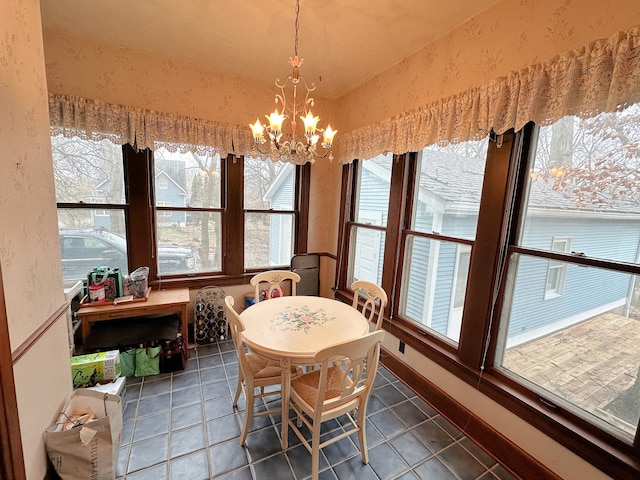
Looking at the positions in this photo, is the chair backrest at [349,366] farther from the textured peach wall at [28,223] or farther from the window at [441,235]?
the textured peach wall at [28,223]

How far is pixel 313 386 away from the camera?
170 cm

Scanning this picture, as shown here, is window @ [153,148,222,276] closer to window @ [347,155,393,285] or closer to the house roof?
window @ [347,155,393,285]

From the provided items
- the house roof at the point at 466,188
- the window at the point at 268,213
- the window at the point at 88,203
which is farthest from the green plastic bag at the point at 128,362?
the house roof at the point at 466,188

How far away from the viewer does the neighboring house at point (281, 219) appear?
11.0 feet

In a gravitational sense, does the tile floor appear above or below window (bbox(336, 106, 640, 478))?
below

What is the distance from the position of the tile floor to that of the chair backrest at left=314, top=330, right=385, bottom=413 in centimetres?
43

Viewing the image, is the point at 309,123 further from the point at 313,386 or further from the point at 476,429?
the point at 476,429

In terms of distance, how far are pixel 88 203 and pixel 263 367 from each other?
2223mm

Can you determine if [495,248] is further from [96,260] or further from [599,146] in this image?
[96,260]

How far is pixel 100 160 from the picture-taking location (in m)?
2.54

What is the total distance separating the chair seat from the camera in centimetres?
180

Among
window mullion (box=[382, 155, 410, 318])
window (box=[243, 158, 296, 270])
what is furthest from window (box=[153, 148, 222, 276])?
window mullion (box=[382, 155, 410, 318])

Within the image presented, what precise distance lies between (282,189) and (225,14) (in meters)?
1.79

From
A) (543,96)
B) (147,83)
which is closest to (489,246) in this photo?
(543,96)
